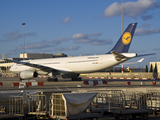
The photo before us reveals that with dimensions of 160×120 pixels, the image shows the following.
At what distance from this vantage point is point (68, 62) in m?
35.4

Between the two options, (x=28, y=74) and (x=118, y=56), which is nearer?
(x=118, y=56)

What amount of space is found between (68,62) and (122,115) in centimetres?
2553

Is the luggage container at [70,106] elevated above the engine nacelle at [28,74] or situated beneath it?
situated beneath

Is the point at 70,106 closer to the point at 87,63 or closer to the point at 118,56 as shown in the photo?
the point at 118,56

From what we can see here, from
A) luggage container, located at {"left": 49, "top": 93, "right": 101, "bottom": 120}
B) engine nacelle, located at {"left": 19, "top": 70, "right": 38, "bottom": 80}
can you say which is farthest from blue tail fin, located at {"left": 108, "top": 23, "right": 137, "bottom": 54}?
luggage container, located at {"left": 49, "top": 93, "right": 101, "bottom": 120}

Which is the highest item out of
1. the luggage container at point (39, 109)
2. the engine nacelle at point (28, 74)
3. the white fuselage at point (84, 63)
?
the white fuselage at point (84, 63)

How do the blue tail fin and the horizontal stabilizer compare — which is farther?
the blue tail fin

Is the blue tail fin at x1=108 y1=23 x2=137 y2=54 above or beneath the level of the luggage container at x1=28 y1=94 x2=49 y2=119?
above

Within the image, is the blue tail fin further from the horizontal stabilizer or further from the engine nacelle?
the engine nacelle

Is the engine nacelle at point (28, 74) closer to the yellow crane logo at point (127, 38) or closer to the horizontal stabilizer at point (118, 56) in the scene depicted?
the horizontal stabilizer at point (118, 56)

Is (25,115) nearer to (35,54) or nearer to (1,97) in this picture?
(1,97)

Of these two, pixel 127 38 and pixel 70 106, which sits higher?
pixel 127 38

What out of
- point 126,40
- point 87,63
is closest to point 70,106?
point 87,63

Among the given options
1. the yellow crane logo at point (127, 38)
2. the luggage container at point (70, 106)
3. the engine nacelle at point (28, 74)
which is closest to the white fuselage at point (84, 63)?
the yellow crane logo at point (127, 38)
